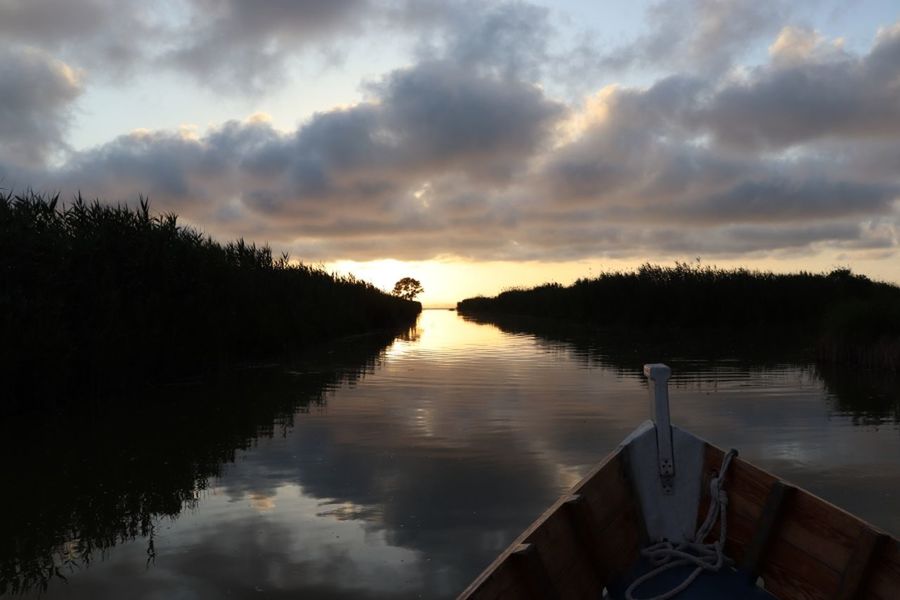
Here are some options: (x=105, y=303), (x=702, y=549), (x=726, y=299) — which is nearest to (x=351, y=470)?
(x=702, y=549)

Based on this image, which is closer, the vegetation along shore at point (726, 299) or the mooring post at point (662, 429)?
the mooring post at point (662, 429)

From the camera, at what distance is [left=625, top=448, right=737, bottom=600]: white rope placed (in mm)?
3176

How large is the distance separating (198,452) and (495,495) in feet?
10.4

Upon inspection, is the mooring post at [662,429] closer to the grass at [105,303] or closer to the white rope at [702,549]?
the white rope at [702,549]

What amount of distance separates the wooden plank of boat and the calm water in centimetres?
84

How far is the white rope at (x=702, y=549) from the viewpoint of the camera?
318 cm

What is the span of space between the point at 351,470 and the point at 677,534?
3.13 metres

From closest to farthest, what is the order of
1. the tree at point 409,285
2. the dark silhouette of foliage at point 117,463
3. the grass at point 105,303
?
the dark silhouette of foliage at point 117,463 < the grass at point 105,303 < the tree at point 409,285

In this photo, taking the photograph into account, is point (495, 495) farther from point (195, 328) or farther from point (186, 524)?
point (195, 328)

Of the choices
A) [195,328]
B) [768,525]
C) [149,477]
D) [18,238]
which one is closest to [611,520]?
[768,525]

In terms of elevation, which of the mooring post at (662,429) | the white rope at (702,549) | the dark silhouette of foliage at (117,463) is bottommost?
the dark silhouette of foliage at (117,463)

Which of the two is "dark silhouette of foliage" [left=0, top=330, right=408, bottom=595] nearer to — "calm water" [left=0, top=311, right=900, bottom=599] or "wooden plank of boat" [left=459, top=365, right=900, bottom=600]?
"calm water" [left=0, top=311, right=900, bottom=599]

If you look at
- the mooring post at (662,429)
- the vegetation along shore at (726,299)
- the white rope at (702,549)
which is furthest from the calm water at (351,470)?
the vegetation along shore at (726,299)

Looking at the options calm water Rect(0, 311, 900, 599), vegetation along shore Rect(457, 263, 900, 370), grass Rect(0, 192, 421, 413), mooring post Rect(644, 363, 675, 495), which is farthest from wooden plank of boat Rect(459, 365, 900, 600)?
vegetation along shore Rect(457, 263, 900, 370)
